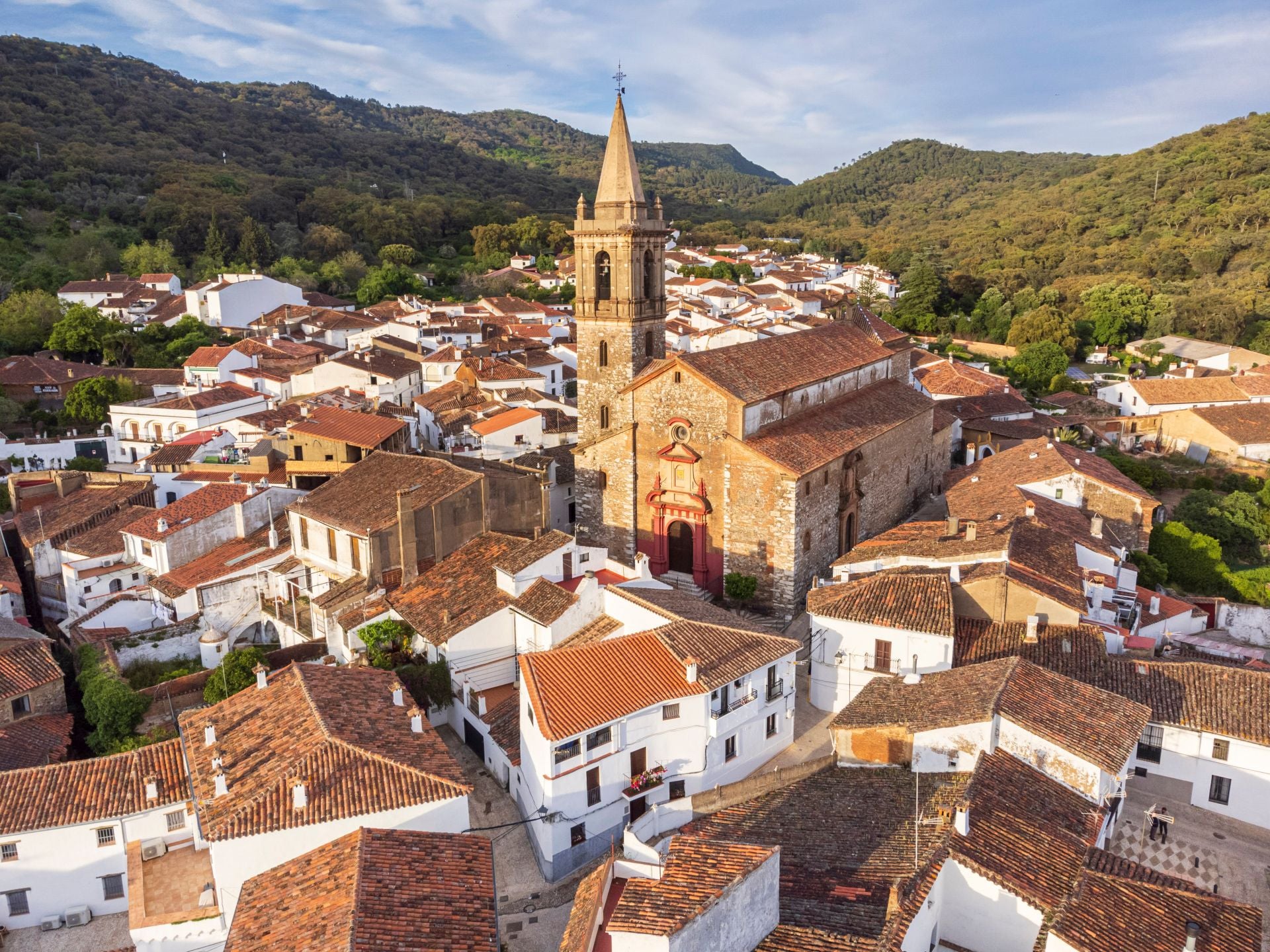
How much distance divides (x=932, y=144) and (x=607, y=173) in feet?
622

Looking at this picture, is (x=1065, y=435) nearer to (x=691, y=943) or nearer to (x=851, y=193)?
(x=691, y=943)

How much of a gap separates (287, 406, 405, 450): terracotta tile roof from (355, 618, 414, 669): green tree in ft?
39.1

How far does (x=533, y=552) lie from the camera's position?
23.5m

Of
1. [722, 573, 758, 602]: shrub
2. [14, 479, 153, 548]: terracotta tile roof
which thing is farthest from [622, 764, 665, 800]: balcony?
[14, 479, 153, 548]: terracotta tile roof

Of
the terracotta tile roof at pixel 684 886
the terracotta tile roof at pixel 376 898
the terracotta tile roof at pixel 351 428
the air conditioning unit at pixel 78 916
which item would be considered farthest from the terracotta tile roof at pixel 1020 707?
the terracotta tile roof at pixel 351 428

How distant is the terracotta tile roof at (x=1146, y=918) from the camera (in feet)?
40.0

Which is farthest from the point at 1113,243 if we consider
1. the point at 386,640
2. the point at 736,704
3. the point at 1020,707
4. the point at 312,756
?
the point at 312,756

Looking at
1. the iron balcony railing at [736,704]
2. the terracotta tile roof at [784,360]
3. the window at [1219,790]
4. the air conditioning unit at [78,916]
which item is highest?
the terracotta tile roof at [784,360]

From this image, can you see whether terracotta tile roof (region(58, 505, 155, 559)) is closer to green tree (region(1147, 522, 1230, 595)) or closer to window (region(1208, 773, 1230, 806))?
window (region(1208, 773, 1230, 806))

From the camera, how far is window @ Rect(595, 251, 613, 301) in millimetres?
31297

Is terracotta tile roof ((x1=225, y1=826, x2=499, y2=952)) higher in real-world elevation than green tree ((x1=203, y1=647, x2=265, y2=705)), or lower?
higher

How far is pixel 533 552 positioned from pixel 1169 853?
15379 mm

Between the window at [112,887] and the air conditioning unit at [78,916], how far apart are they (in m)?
0.36

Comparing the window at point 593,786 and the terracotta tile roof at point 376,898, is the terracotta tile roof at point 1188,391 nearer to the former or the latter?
the window at point 593,786
